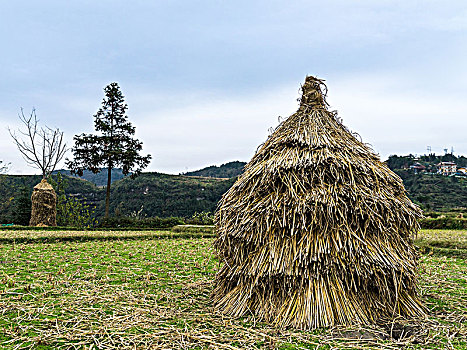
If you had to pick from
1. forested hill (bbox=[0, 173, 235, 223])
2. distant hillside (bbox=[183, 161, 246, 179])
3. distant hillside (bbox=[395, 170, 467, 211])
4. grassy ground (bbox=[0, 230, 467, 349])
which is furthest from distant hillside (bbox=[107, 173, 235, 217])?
grassy ground (bbox=[0, 230, 467, 349])

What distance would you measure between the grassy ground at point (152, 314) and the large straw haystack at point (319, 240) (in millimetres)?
306

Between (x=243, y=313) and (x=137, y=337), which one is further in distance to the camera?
(x=243, y=313)

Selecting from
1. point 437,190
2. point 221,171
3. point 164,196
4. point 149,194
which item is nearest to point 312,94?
point 164,196

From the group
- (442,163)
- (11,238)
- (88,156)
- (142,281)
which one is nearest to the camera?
(142,281)

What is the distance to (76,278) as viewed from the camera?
7227mm

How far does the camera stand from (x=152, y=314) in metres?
4.89

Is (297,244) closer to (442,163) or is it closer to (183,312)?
(183,312)

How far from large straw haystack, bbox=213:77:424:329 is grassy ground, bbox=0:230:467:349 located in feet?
1.01

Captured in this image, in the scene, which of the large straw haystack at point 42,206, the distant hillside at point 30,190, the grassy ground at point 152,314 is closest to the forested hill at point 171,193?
the distant hillside at point 30,190

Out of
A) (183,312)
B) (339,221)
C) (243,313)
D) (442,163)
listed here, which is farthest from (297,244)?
(442,163)

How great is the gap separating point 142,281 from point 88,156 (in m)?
26.5

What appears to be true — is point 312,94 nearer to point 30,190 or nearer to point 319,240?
point 319,240

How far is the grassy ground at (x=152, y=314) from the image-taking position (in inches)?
155

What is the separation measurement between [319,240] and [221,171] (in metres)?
65.4
